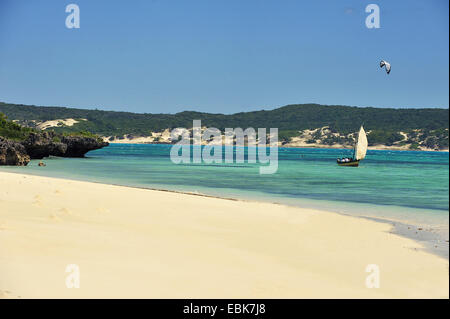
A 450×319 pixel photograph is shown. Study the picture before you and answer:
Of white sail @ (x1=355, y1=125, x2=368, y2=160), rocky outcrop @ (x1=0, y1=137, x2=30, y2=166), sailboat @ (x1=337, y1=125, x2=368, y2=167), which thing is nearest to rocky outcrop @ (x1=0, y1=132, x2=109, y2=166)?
rocky outcrop @ (x1=0, y1=137, x2=30, y2=166)

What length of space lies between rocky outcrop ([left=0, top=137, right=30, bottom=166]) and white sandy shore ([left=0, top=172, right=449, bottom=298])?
1150 inches

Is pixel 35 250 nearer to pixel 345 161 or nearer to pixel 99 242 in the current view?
pixel 99 242

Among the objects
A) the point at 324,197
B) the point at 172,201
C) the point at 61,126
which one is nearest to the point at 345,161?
the point at 324,197

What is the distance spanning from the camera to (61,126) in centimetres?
19812

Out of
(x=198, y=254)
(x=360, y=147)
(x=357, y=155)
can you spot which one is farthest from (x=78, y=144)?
(x=198, y=254)

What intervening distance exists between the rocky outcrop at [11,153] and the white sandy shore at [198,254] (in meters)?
29.2

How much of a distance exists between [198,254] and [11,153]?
126 ft

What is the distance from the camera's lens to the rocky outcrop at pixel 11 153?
138ft

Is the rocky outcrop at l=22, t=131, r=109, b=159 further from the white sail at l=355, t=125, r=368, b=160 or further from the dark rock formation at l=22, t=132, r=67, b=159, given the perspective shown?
the white sail at l=355, t=125, r=368, b=160

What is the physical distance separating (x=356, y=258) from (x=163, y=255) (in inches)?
147

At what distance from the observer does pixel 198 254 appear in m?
9.17

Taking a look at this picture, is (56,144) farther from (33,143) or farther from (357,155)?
(357,155)

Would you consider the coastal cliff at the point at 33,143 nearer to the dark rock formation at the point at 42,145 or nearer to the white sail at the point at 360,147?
the dark rock formation at the point at 42,145

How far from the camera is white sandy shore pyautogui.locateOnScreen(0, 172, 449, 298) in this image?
6719mm
